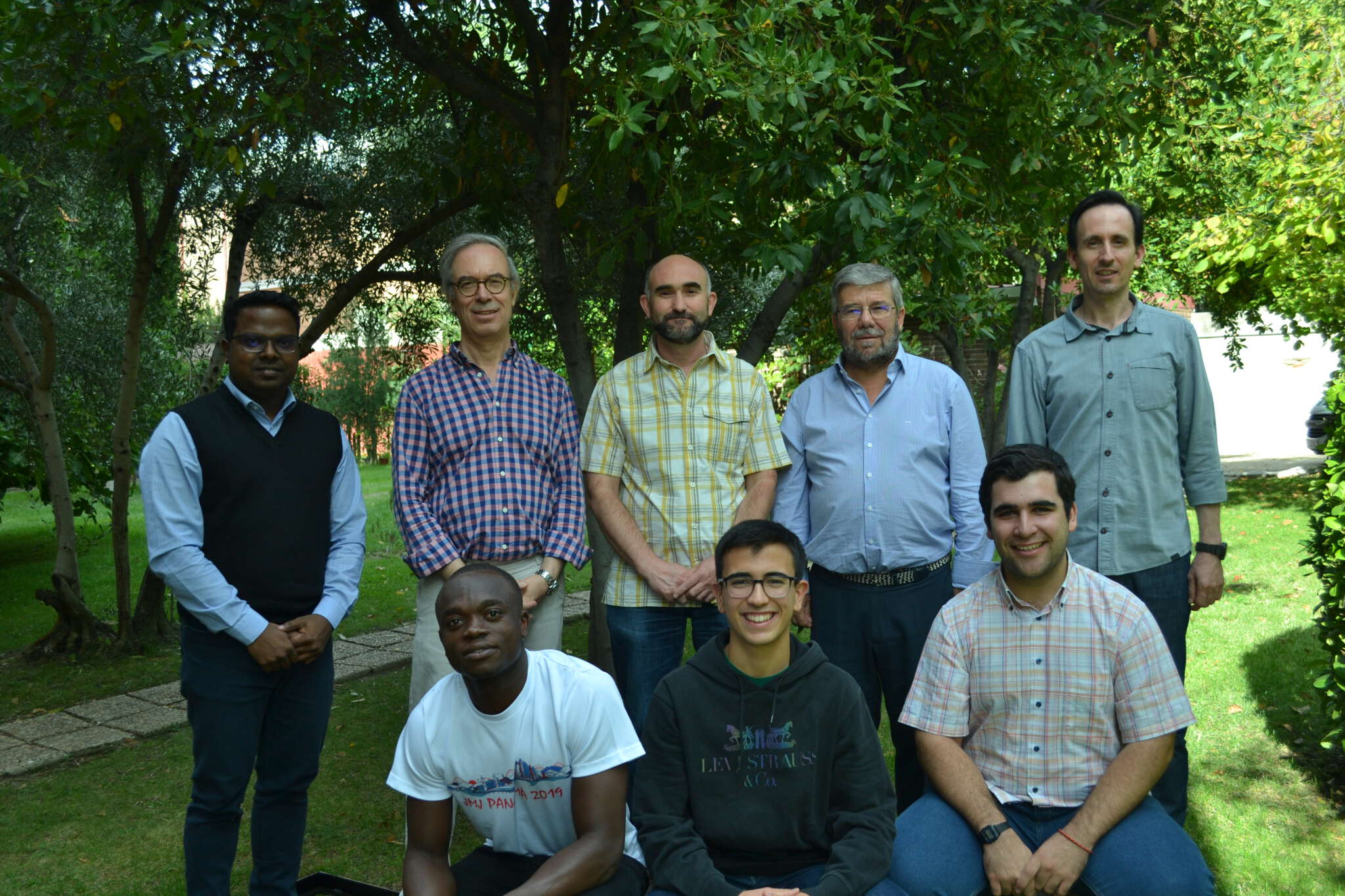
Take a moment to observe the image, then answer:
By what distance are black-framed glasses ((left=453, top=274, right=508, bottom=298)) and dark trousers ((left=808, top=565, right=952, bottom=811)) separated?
151cm

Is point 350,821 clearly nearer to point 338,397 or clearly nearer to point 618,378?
point 618,378

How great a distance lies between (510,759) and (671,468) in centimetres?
132

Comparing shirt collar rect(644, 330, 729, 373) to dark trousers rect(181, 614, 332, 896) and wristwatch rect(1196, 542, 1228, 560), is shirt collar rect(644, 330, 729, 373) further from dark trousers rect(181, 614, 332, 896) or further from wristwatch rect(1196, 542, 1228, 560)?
wristwatch rect(1196, 542, 1228, 560)

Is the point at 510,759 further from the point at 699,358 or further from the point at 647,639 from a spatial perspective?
the point at 699,358

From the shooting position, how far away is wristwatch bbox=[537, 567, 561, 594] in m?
3.79

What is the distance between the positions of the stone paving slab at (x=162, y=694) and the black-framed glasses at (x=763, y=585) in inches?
215

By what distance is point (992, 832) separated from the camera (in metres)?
3.02

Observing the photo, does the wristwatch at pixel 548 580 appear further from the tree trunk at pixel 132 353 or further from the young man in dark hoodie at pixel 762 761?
the tree trunk at pixel 132 353

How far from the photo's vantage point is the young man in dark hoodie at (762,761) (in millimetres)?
2945

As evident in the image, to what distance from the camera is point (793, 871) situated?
2.95 meters

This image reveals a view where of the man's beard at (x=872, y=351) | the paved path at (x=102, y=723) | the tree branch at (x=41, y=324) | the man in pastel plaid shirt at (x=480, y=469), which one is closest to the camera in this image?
the man in pastel plaid shirt at (x=480, y=469)

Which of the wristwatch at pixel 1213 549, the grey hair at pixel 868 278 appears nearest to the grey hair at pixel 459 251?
the grey hair at pixel 868 278

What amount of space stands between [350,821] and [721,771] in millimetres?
2741

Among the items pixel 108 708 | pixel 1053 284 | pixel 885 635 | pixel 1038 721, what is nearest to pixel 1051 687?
pixel 1038 721
